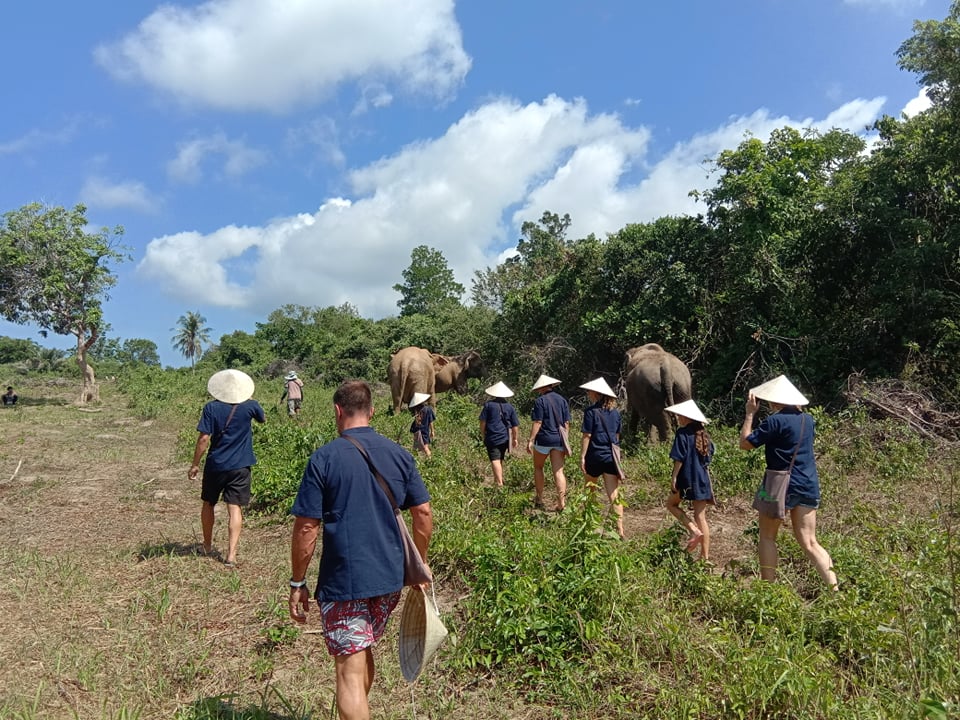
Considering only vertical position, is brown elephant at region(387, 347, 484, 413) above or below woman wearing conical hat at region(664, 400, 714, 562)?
above

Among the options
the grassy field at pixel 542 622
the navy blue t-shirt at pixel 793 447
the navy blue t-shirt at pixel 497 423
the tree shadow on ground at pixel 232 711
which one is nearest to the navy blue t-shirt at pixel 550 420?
the grassy field at pixel 542 622

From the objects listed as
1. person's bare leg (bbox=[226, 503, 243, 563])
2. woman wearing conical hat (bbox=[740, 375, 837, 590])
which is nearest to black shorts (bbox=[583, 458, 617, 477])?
woman wearing conical hat (bbox=[740, 375, 837, 590])

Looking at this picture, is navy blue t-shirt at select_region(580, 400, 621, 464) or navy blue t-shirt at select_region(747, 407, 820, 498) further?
navy blue t-shirt at select_region(580, 400, 621, 464)

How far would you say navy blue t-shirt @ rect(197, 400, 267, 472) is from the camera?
20.2ft

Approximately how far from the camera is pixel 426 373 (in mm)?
16047

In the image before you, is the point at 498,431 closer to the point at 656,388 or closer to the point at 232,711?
the point at 656,388

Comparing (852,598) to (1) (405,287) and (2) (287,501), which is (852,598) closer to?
(2) (287,501)

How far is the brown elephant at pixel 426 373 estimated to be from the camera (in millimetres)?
15953

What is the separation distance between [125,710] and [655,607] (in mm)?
3146

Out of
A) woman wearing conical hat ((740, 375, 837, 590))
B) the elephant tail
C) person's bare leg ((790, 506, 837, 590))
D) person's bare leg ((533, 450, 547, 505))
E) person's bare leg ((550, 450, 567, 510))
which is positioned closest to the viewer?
person's bare leg ((790, 506, 837, 590))

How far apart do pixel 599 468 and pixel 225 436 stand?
3.55 metres

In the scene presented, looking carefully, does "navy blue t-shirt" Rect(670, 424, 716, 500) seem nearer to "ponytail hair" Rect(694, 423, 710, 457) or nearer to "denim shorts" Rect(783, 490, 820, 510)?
"ponytail hair" Rect(694, 423, 710, 457)

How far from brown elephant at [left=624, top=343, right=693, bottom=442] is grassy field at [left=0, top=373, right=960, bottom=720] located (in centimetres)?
289

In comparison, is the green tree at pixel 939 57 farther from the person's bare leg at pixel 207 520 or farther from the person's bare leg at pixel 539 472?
the person's bare leg at pixel 207 520
